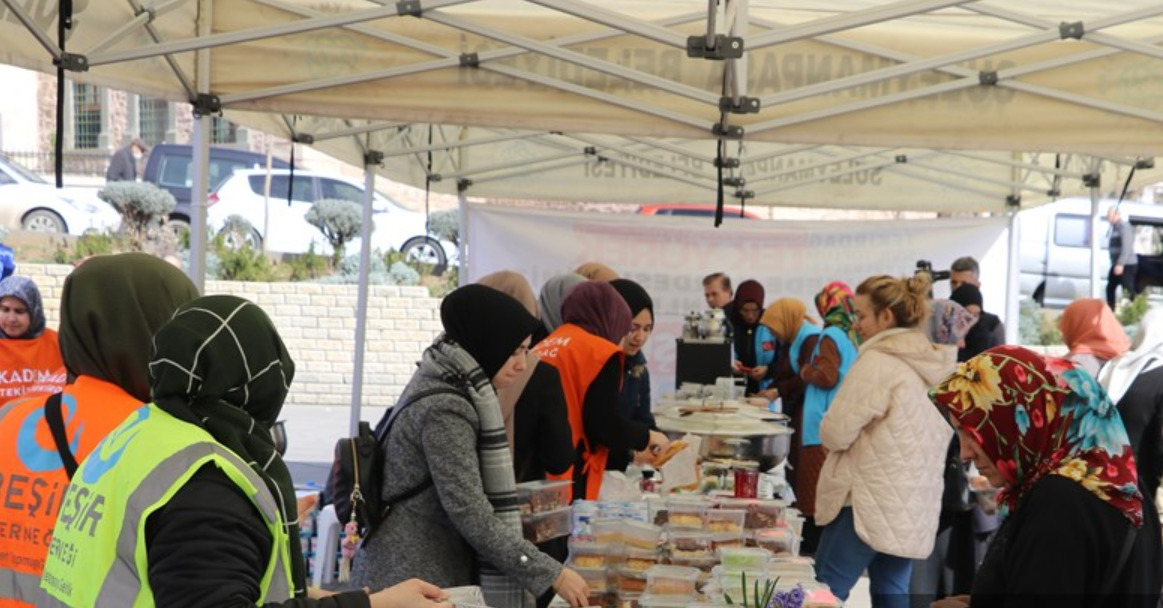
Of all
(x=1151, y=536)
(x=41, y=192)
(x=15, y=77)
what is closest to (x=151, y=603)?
(x=1151, y=536)

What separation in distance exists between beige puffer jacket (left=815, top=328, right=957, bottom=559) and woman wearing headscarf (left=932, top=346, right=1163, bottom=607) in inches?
92.5

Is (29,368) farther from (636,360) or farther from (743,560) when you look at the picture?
(743,560)

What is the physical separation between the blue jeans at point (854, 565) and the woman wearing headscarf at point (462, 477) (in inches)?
82.7

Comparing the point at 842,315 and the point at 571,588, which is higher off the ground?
the point at 842,315

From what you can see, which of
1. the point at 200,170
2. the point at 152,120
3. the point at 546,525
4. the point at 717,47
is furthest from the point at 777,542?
the point at 152,120

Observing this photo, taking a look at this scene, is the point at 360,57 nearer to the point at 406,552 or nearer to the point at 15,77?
the point at 406,552

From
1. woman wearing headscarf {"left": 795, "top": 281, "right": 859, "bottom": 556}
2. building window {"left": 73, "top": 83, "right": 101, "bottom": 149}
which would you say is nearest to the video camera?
woman wearing headscarf {"left": 795, "top": 281, "right": 859, "bottom": 556}

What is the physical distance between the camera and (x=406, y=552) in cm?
332

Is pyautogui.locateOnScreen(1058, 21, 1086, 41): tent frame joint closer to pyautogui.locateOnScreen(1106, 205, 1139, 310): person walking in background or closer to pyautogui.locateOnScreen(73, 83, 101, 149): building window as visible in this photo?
pyautogui.locateOnScreen(1106, 205, 1139, 310): person walking in background

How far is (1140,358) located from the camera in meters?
5.26

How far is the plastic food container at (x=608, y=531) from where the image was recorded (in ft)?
12.1

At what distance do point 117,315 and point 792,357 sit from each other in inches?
238

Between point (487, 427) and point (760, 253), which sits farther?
point (760, 253)

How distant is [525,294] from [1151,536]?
2765 mm
